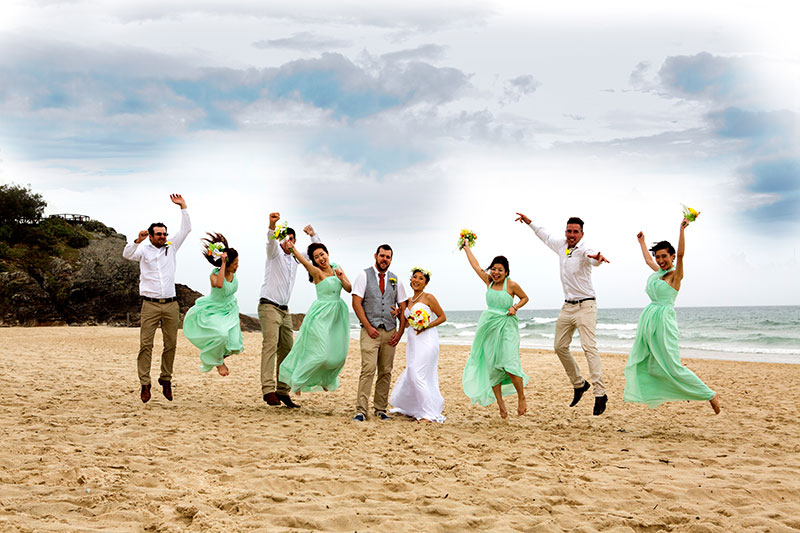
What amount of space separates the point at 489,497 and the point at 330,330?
12.7 ft

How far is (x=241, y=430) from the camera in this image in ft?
22.0

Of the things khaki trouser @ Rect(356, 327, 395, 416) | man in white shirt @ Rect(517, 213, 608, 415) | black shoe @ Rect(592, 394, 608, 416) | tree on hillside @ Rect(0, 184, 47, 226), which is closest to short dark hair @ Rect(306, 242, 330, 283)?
khaki trouser @ Rect(356, 327, 395, 416)

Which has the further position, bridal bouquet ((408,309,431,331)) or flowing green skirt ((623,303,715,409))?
bridal bouquet ((408,309,431,331))

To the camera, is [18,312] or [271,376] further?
[18,312]

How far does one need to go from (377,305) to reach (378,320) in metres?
0.19

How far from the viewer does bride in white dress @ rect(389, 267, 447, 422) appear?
780 centimetres

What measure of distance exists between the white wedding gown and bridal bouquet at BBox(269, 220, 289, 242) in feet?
6.57

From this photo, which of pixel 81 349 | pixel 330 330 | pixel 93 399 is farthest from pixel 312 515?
pixel 81 349

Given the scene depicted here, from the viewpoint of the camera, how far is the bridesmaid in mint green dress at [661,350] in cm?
713

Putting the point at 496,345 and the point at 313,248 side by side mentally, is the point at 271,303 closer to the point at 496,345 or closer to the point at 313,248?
the point at 313,248

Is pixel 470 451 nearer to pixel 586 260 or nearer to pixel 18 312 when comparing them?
pixel 586 260

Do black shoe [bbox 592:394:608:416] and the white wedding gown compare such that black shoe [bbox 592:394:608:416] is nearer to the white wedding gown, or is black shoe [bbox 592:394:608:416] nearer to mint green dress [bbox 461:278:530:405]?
mint green dress [bbox 461:278:530:405]

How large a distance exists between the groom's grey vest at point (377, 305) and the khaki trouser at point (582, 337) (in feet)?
7.33

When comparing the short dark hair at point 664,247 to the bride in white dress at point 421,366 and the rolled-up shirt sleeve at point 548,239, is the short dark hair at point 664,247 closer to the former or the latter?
the rolled-up shirt sleeve at point 548,239
